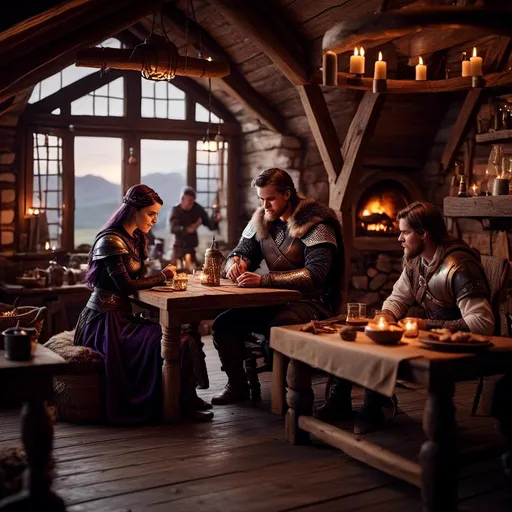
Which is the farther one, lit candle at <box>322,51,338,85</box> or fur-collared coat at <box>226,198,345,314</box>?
fur-collared coat at <box>226,198,345,314</box>

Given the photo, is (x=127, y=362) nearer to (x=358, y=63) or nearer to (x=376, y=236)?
(x=358, y=63)

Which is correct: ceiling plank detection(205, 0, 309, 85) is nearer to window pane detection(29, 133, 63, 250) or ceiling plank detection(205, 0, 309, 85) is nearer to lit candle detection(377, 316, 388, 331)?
window pane detection(29, 133, 63, 250)

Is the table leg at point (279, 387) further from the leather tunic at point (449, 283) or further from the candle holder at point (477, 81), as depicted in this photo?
the candle holder at point (477, 81)

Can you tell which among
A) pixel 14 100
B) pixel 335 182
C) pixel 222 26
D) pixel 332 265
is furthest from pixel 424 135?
A: pixel 14 100

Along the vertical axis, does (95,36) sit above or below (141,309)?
above

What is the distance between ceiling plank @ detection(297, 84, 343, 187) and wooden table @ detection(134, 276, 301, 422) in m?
2.97

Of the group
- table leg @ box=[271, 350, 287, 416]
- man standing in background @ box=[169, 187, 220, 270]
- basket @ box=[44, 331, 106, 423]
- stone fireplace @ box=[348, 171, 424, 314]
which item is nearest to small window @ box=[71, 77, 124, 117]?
man standing in background @ box=[169, 187, 220, 270]

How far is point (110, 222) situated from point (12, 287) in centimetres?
269

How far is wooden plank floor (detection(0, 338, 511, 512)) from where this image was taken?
3857 millimetres

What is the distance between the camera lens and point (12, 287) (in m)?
7.81

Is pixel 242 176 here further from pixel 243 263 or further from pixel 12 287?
pixel 243 263

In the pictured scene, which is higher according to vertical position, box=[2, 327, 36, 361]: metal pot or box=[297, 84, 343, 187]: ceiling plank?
box=[297, 84, 343, 187]: ceiling plank

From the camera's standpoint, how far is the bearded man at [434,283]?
466cm

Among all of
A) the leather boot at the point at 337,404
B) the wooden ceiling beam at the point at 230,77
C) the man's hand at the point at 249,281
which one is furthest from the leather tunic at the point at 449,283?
the wooden ceiling beam at the point at 230,77
